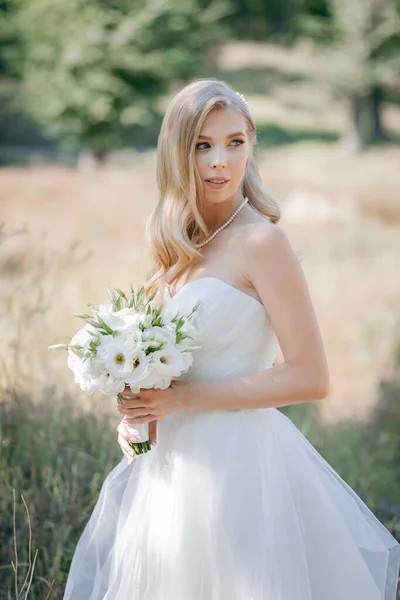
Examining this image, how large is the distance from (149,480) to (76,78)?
27323 millimetres

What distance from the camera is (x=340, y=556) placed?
218 cm

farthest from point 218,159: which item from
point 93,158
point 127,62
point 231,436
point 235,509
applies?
point 93,158

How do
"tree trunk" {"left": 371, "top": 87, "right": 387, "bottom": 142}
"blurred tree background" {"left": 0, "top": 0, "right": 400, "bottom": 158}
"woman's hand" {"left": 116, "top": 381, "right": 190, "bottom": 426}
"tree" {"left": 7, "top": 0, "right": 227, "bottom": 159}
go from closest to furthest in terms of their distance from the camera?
"woman's hand" {"left": 116, "top": 381, "right": 190, "bottom": 426}, "tree" {"left": 7, "top": 0, "right": 227, "bottom": 159}, "blurred tree background" {"left": 0, "top": 0, "right": 400, "bottom": 158}, "tree trunk" {"left": 371, "top": 87, "right": 387, "bottom": 142}

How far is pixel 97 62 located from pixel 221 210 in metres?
26.6

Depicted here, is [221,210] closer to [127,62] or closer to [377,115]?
[127,62]

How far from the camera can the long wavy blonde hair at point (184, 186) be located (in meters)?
2.24

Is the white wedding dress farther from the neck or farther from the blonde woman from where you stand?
the neck

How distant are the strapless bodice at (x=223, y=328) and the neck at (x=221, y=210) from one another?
0.95ft

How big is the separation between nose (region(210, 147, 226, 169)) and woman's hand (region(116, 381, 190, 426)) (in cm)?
66

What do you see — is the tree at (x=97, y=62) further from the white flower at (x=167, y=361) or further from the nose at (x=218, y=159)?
Answer: the white flower at (x=167, y=361)

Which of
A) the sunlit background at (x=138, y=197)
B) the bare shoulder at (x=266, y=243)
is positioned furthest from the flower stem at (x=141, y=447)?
the bare shoulder at (x=266, y=243)

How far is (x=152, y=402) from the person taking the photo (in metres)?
2.06

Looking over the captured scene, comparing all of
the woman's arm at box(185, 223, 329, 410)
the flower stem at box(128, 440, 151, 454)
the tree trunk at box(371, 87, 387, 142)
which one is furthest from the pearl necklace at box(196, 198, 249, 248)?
the tree trunk at box(371, 87, 387, 142)

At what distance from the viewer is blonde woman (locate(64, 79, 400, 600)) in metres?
2.08
